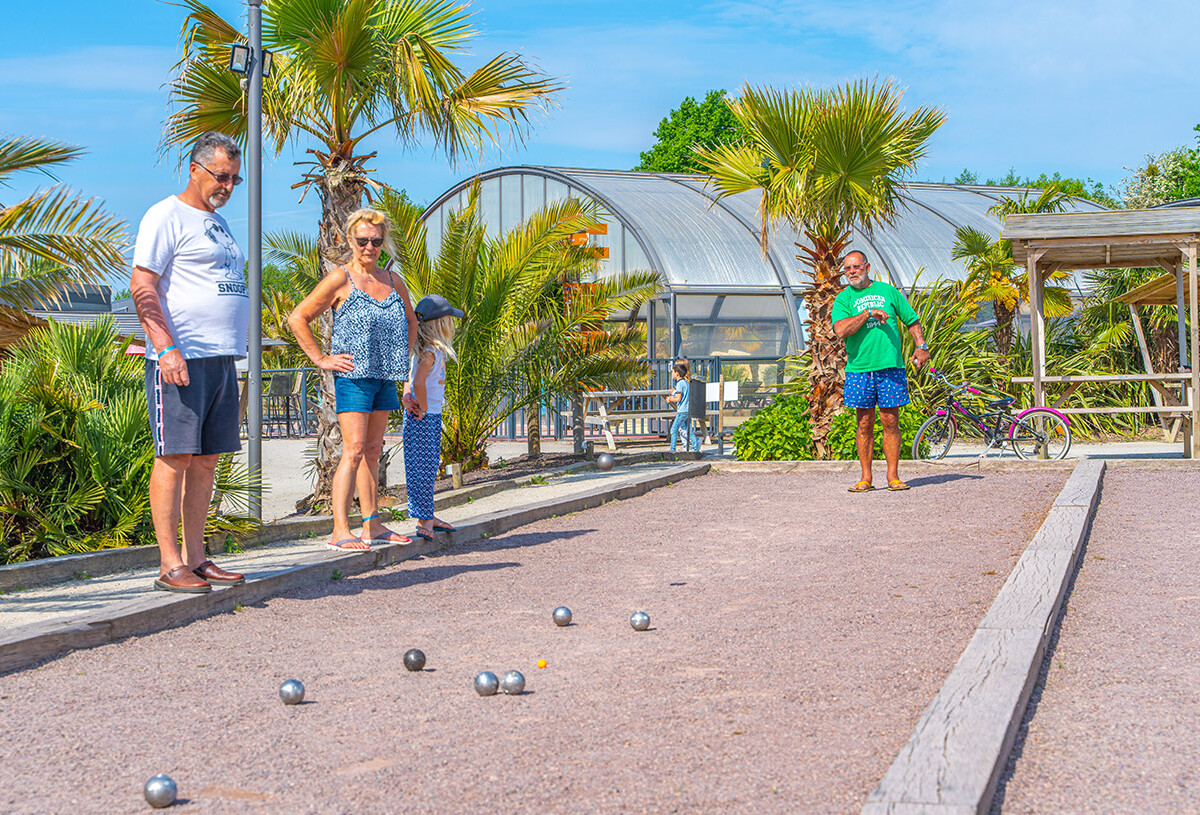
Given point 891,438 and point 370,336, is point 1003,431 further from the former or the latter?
point 370,336

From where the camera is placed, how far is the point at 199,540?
18.1 feet

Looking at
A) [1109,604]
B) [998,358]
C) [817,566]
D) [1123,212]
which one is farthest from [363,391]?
[998,358]

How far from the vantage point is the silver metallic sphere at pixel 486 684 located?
3975 mm

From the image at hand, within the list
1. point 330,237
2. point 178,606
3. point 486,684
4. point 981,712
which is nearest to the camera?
point 981,712

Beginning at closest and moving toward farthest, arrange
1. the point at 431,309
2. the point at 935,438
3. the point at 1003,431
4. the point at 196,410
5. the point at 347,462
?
the point at 196,410
the point at 347,462
the point at 431,309
the point at 935,438
the point at 1003,431

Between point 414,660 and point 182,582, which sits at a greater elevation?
point 182,582

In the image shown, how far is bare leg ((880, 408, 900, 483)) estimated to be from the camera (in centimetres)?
1020

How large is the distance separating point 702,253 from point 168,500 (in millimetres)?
18489

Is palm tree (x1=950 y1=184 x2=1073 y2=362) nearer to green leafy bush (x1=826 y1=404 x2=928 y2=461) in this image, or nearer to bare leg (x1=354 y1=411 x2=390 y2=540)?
green leafy bush (x1=826 y1=404 x2=928 y2=461)

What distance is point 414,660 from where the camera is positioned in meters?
4.30

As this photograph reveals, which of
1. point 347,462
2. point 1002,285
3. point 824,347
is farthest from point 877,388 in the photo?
point 1002,285

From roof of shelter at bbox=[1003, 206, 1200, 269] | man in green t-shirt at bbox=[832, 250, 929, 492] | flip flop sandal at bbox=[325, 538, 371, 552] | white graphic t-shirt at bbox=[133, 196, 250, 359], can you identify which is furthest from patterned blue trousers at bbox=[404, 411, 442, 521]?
roof of shelter at bbox=[1003, 206, 1200, 269]

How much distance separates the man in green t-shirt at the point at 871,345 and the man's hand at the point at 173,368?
6124mm

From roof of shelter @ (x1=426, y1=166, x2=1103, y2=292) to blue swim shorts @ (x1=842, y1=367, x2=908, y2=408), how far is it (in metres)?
10.7
